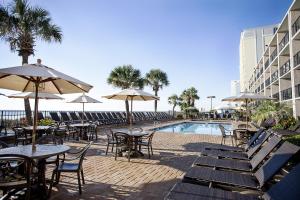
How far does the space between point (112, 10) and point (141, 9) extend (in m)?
1.40

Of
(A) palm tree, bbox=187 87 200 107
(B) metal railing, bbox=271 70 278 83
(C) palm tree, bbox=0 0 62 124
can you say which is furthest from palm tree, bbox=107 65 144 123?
(A) palm tree, bbox=187 87 200 107

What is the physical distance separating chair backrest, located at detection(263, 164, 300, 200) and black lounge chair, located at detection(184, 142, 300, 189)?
17.7 inches

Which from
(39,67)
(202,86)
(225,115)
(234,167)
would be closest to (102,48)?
(39,67)

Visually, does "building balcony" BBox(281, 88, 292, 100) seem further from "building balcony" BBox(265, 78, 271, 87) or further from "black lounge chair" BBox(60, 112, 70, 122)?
"black lounge chair" BBox(60, 112, 70, 122)

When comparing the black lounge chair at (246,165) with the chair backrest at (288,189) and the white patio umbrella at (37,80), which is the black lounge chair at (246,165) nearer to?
the chair backrest at (288,189)

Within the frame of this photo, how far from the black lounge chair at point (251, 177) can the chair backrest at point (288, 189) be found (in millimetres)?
451

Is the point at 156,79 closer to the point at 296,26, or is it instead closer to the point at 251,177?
the point at 296,26

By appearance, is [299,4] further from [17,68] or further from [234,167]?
[17,68]

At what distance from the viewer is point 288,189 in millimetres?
2023

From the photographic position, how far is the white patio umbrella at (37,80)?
3.51 meters

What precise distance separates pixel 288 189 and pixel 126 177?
11.5 feet

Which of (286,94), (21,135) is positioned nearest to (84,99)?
(21,135)

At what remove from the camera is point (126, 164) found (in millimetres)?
6105

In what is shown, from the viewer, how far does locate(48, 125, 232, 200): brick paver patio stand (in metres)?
3.96
